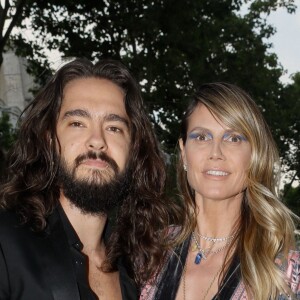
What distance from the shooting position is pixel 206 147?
12.6 ft

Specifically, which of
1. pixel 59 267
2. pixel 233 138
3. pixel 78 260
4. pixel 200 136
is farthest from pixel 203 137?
pixel 59 267

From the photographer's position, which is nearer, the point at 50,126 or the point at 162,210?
the point at 50,126

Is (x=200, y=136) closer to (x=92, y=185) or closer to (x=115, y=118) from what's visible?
(x=115, y=118)

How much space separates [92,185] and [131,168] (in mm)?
502

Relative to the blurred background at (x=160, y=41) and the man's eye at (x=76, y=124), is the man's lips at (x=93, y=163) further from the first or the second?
the blurred background at (x=160, y=41)

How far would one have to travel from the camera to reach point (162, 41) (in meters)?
14.1

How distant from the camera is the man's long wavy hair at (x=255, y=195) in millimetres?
3668

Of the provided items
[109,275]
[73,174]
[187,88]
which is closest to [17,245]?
A: [73,174]

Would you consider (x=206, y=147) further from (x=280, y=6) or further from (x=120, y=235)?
(x=280, y=6)

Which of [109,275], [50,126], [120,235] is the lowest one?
[109,275]

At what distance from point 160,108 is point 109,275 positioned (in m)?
14.4

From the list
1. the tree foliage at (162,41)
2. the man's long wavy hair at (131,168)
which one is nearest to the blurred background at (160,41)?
the tree foliage at (162,41)

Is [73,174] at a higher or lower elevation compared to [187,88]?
lower

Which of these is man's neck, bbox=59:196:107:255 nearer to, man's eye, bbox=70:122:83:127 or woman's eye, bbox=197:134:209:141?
man's eye, bbox=70:122:83:127
